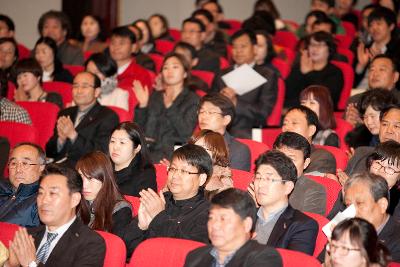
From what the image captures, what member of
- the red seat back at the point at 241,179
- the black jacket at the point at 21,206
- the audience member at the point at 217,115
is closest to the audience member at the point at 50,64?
the audience member at the point at 217,115

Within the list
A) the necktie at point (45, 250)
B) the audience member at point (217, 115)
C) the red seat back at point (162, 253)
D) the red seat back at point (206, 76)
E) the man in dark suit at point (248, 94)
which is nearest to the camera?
the red seat back at point (162, 253)

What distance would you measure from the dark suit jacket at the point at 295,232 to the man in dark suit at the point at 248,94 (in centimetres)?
228

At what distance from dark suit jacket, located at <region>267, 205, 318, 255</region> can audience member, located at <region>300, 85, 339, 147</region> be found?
174cm

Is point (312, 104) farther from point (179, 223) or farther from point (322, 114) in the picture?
point (179, 223)

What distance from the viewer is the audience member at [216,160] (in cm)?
432

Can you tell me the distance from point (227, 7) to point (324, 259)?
7220 mm

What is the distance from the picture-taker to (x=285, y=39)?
368 inches

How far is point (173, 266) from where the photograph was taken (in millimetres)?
3441

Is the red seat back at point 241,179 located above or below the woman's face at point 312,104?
below

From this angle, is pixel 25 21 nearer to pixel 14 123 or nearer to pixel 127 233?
pixel 14 123

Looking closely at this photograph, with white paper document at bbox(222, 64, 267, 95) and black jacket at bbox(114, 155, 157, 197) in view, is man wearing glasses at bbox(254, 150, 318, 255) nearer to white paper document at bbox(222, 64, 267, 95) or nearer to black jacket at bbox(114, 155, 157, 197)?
black jacket at bbox(114, 155, 157, 197)

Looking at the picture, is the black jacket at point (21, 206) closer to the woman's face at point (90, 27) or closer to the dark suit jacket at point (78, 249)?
the dark suit jacket at point (78, 249)

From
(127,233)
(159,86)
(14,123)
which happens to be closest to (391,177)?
(127,233)

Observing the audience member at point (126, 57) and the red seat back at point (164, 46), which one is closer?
the audience member at point (126, 57)
